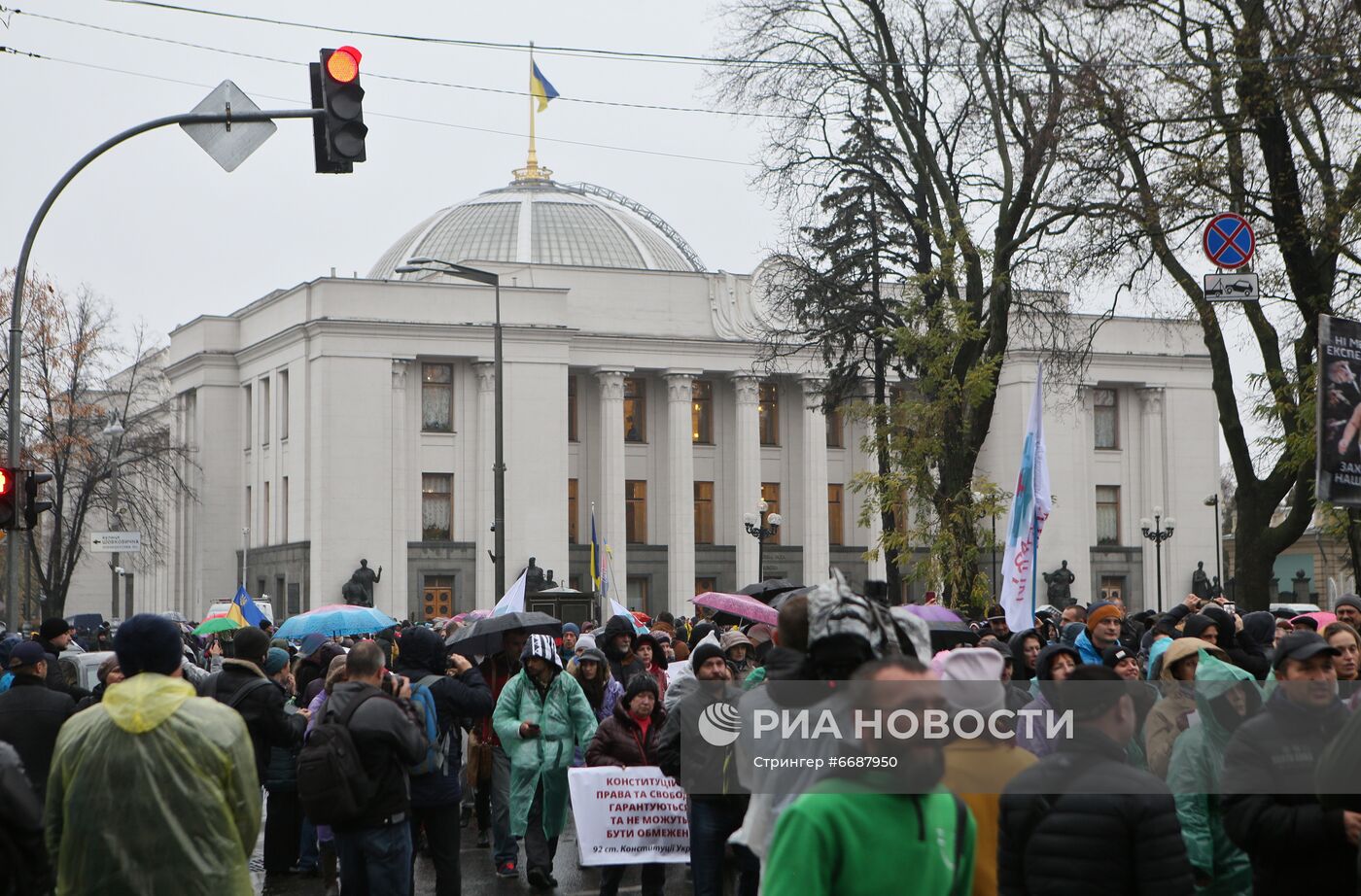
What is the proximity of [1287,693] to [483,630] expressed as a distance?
8.68 m

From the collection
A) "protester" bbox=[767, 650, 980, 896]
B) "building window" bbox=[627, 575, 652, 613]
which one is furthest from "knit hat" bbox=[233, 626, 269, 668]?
"building window" bbox=[627, 575, 652, 613]

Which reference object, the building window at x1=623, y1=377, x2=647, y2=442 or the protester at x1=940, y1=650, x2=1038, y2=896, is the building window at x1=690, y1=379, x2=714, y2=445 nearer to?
the building window at x1=623, y1=377, x2=647, y2=442

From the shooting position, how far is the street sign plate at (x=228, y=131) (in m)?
15.5

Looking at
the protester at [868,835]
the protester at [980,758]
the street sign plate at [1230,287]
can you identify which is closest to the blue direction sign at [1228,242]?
the street sign plate at [1230,287]

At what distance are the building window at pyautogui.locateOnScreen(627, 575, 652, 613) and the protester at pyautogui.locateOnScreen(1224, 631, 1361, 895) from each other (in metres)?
60.2

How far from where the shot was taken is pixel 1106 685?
6.02 m

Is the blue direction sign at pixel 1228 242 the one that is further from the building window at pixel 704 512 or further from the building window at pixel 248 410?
the building window at pixel 248 410

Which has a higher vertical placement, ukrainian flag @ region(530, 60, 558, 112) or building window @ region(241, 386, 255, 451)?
ukrainian flag @ region(530, 60, 558, 112)

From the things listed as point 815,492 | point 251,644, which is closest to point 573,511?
point 815,492

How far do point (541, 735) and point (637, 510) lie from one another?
55.0 meters

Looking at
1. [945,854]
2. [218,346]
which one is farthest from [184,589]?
[945,854]

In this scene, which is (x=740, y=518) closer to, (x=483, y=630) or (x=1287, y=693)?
(x=483, y=630)

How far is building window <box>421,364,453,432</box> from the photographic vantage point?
63906 millimetres

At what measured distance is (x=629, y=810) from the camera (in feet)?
37.2
